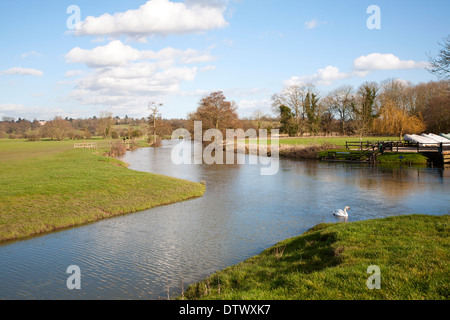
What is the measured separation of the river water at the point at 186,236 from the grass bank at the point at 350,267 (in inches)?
70.2

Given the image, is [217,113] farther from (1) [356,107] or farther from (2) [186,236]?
(2) [186,236]

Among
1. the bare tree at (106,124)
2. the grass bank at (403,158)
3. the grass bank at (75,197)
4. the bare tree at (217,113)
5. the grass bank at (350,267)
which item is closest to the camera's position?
the grass bank at (350,267)

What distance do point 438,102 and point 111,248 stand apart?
65.8 m

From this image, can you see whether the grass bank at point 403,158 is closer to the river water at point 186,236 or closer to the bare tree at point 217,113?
the river water at point 186,236

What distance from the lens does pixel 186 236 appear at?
13391 millimetres

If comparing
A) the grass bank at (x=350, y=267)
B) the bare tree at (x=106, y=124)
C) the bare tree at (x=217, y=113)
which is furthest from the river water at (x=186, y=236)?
the bare tree at (x=106, y=124)

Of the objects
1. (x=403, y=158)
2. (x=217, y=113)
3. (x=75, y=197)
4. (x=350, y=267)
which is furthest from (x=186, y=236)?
(x=217, y=113)

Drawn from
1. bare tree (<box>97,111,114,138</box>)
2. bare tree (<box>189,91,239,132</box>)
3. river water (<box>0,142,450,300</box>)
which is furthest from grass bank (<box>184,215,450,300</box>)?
bare tree (<box>97,111,114,138</box>)

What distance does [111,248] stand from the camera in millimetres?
12164

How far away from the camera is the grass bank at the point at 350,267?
555 centimetres

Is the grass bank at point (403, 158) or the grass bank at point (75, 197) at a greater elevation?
the grass bank at point (403, 158)

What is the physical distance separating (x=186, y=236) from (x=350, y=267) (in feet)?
26.0
